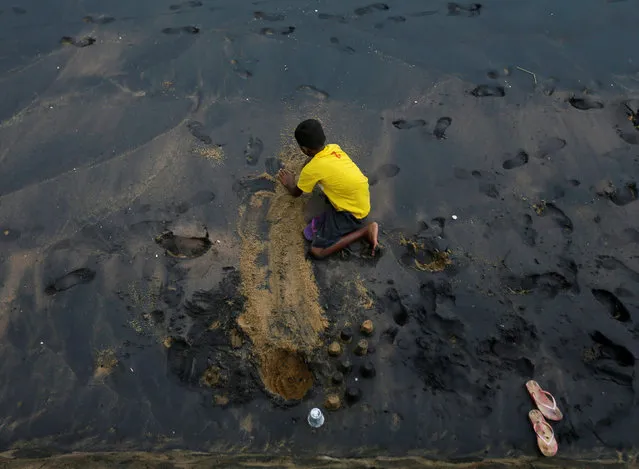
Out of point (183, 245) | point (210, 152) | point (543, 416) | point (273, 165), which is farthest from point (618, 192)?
point (183, 245)

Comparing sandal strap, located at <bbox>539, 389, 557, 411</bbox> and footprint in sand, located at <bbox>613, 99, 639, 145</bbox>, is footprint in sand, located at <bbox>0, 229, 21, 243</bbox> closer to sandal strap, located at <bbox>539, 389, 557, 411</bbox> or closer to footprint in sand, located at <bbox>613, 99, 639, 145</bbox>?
sandal strap, located at <bbox>539, 389, 557, 411</bbox>

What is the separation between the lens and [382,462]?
3119 millimetres

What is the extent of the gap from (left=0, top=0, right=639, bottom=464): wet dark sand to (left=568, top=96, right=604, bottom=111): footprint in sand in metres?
0.04

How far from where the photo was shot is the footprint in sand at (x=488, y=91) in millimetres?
4688

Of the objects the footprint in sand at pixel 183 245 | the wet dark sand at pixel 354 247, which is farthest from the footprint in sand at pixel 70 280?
the footprint in sand at pixel 183 245

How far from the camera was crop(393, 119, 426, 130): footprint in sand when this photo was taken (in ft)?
14.7

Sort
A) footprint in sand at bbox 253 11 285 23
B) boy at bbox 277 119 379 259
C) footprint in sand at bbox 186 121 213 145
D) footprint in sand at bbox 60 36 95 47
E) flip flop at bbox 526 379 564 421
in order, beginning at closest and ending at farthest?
flip flop at bbox 526 379 564 421
boy at bbox 277 119 379 259
footprint in sand at bbox 186 121 213 145
footprint in sand at bbox 60 36 95 47
footprint in sand at bbox 253 11 285 23

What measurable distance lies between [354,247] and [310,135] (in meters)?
0.85

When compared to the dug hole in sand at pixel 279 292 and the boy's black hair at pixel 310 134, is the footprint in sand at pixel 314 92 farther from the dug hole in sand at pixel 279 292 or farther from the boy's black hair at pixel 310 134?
A: the boy's black hair at pixel 310 134

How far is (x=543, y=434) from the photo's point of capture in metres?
3.22

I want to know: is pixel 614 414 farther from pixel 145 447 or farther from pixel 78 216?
pixel 78 216

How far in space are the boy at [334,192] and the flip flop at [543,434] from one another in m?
1.41

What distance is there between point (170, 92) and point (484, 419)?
11.2ft

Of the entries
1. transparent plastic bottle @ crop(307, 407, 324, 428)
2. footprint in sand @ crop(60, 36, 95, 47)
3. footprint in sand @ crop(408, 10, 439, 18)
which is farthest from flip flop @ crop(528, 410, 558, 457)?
footprint in sand @ crop(60, 36, 95, 47)
